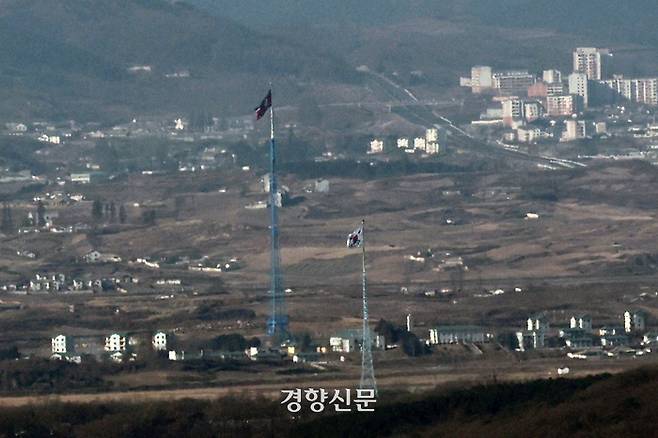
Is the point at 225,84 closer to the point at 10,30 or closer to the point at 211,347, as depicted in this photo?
the point at 10,30

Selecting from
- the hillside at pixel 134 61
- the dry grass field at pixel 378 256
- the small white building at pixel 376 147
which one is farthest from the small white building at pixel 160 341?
the hillside at pixel 134 61

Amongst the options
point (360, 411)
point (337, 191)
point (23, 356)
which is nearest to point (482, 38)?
point (337, 191)

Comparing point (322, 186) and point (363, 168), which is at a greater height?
point (363, 168)

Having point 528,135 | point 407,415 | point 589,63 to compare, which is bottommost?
point 407,415

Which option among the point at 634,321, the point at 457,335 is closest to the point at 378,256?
the point at 634,321

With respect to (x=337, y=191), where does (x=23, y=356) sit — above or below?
below

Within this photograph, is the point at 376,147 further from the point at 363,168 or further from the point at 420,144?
the point at 363,168

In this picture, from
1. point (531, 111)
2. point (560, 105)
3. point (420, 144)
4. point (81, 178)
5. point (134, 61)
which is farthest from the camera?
point (134, 61)
